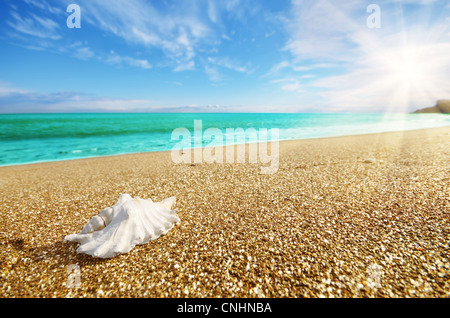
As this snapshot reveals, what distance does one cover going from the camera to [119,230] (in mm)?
3512

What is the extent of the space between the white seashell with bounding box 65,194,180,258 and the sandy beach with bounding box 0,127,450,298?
20cm

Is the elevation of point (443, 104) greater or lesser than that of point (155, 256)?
greater

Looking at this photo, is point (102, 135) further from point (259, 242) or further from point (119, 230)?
point (259, 242)

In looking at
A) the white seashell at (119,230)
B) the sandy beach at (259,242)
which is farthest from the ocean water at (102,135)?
the white seashell at (119,230)

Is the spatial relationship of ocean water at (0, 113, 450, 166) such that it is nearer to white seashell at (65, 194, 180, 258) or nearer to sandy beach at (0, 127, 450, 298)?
sandy beach at (0, 127, 450, 298)

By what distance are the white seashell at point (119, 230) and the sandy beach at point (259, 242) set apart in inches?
8.0

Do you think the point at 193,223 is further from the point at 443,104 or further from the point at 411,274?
the point at 443,104

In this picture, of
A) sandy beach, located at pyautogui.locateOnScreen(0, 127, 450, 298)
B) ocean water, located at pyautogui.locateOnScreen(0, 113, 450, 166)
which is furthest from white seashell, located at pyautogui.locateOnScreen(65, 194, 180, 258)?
ocean water, located at pyautogui.locateOnScreen(0, 113, 450, 166)

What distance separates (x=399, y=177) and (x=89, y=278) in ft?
29.5

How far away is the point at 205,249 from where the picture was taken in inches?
144

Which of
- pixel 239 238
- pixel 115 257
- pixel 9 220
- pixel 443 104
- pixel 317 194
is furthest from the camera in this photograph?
pixel 443 104

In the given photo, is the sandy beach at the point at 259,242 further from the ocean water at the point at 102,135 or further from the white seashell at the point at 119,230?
the ocean water at the point at 102,135

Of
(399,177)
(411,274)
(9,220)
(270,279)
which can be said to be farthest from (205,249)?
(399,177)

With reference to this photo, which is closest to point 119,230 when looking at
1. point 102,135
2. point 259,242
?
point 259,242
